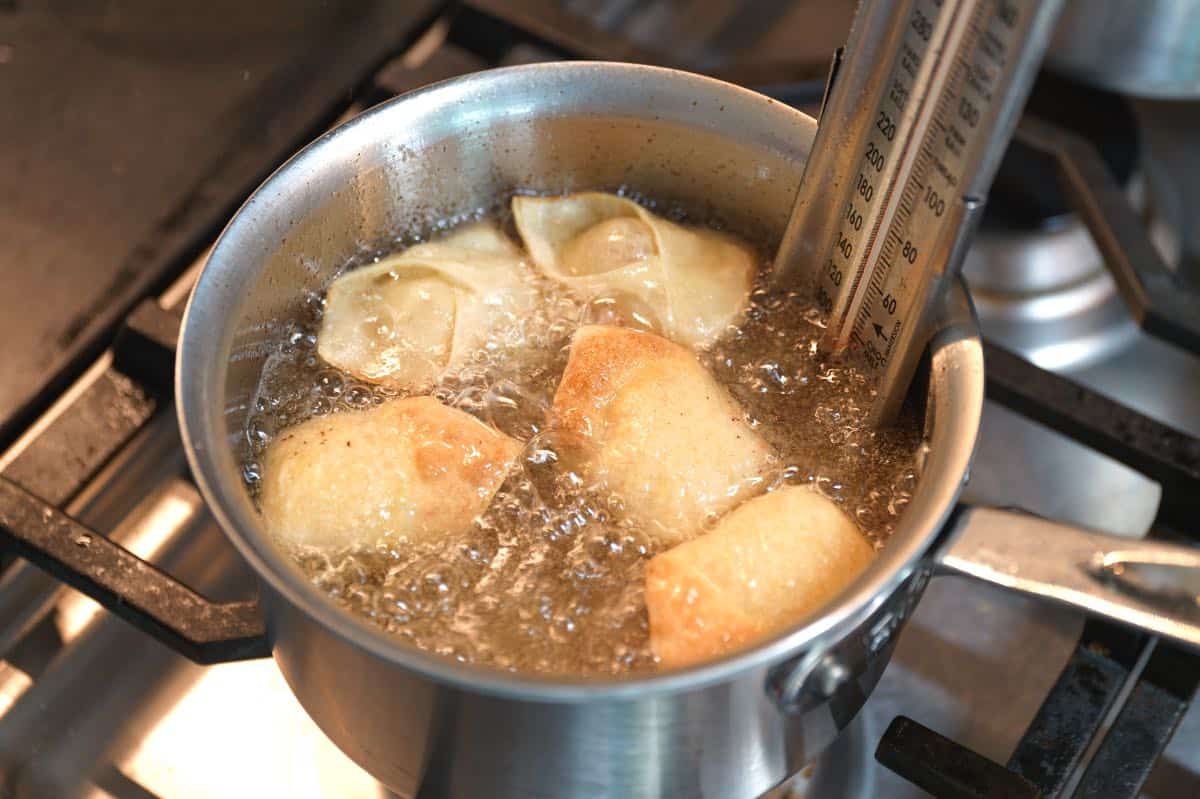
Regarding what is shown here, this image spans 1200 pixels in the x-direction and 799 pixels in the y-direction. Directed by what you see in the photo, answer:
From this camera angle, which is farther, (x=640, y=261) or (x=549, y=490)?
(x=640, y=261)

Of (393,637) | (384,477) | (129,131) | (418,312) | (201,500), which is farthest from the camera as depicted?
(129,131)

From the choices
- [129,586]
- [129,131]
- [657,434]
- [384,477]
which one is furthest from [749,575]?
[129,131]

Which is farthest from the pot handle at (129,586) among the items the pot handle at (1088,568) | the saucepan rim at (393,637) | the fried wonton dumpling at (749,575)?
the pot handle at (1088,568)

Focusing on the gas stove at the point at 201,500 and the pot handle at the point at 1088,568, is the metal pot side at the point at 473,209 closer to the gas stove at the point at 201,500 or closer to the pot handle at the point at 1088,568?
the pot handle at the point at 1088,568

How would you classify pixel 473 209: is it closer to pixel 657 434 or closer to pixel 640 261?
pixel 640 261

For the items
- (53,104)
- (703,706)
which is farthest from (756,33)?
(703,706)

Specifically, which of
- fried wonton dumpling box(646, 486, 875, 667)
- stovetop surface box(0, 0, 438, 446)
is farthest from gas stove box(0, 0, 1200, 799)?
fried wonton dumpling box(646, 486, 875, 667)
